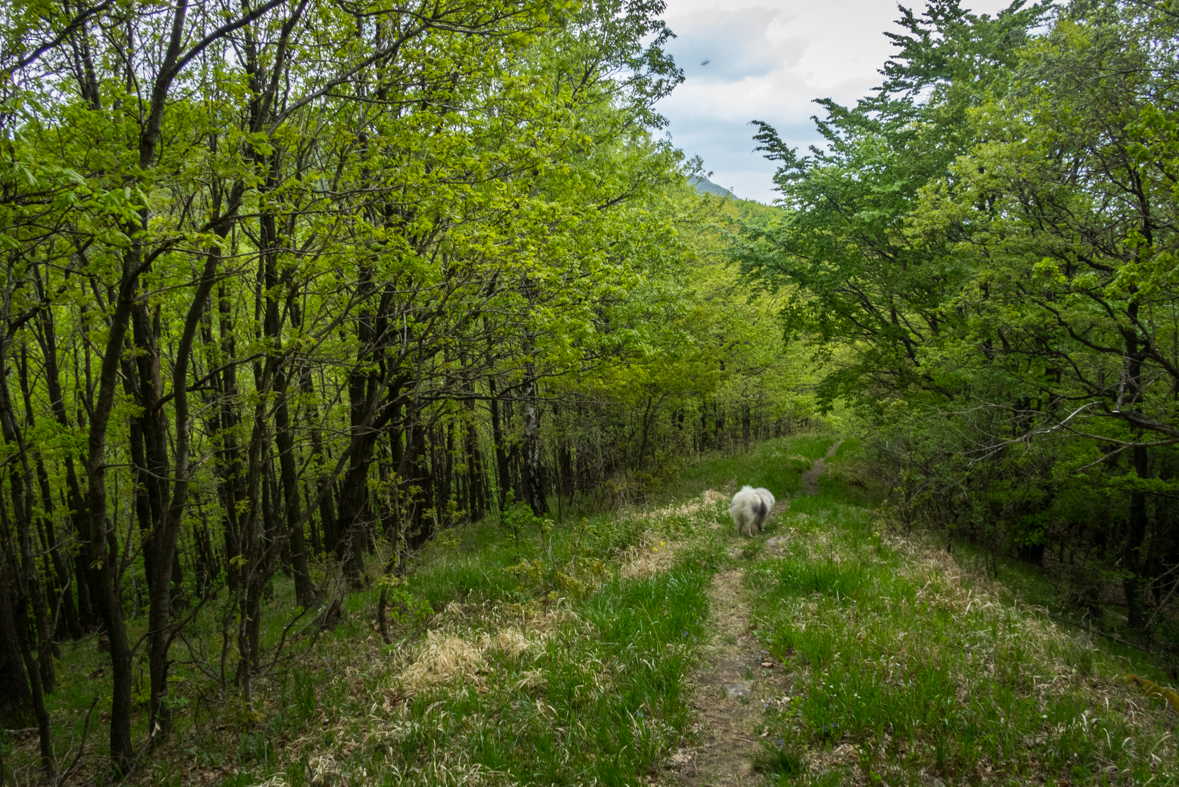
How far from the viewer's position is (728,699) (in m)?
4.51

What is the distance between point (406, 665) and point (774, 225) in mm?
15660

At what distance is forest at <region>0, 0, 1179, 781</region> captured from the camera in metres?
4.79

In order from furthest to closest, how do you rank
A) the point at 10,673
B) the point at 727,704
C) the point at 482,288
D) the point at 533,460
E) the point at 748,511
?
1. the point at 533,460
2. the point at 748,511
3. the point at 10,673
4. the point at 482,288
5. the point at 727,704

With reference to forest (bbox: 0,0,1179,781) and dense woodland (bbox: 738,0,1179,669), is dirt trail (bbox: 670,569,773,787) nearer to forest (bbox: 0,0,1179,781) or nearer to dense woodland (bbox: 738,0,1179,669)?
forest (bbox: 0,0,1179,781)

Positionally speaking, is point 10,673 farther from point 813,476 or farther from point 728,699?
point 813,476

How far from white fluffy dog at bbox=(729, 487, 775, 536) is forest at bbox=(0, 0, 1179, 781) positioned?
3.24 metres

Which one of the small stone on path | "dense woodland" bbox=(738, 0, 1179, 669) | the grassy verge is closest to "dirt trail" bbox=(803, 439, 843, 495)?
"dense woodland" bbox=(738, 0, 1179, 669)

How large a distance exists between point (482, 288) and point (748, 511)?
609 cm

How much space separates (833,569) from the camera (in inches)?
259

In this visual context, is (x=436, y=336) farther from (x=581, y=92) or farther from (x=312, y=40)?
(x=581, y=92)

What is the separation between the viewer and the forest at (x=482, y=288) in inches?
189

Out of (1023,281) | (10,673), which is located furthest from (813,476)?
(10,673)

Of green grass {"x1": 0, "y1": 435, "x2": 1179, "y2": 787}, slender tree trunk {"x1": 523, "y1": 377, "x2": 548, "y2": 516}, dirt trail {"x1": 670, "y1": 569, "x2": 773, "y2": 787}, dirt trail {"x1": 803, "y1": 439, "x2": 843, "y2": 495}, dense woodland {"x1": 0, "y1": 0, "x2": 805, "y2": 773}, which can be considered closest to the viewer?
green grass {"x1": 0, "y1": 435, "x2": 1179, "y2": 787}

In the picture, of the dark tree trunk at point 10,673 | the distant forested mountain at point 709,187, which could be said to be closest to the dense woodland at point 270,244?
the dark tree trunk at point 10,673
